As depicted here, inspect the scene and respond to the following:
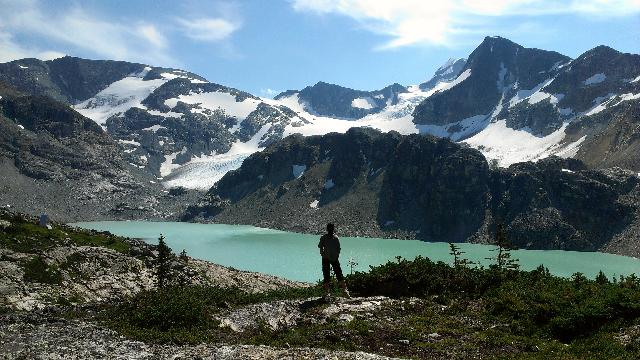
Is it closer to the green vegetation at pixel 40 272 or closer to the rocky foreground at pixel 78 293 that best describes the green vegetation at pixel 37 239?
the rocky foreground at pixel 78 293

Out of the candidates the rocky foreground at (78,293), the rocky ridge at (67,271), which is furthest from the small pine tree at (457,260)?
the rocky ridge at (67,271)

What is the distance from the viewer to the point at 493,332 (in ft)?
66.8

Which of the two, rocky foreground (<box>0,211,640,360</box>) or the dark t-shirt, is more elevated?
the dark t-shirt

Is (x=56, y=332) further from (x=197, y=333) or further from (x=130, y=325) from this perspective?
(x=197, y=333)

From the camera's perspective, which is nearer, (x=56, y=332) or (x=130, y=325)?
(x=56, y=332)

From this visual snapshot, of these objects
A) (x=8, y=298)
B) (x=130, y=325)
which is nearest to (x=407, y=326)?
(x=130, y=325)

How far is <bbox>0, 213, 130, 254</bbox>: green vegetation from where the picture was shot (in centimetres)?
4541

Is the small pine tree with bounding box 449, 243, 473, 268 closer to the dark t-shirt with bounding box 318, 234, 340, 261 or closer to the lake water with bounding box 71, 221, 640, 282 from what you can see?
the dark t-shirt with bounding box 318, 234, 340, 261

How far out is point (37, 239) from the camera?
48312 mm

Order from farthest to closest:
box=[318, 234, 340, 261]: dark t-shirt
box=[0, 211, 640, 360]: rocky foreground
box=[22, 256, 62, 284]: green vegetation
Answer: box=[22, 256, 62, 284]: green vegetation < box=[318, 234, 340, 261]: dark t-shirt < box=[0, 211, 640, 360]: rocky foreground

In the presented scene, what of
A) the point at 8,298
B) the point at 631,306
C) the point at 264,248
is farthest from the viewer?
the point at 264,248

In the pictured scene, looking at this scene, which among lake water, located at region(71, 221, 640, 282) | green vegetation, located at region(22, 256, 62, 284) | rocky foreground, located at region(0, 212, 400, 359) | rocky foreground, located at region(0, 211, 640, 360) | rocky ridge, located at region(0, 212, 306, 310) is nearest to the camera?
rocky foreground, located at region(0, 212, 400, 359)

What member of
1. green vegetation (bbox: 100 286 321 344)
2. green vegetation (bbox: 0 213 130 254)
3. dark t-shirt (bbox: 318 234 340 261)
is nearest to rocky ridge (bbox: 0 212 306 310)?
green vegetation (bbox: 0 213 130 254)

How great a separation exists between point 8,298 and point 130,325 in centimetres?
1876
